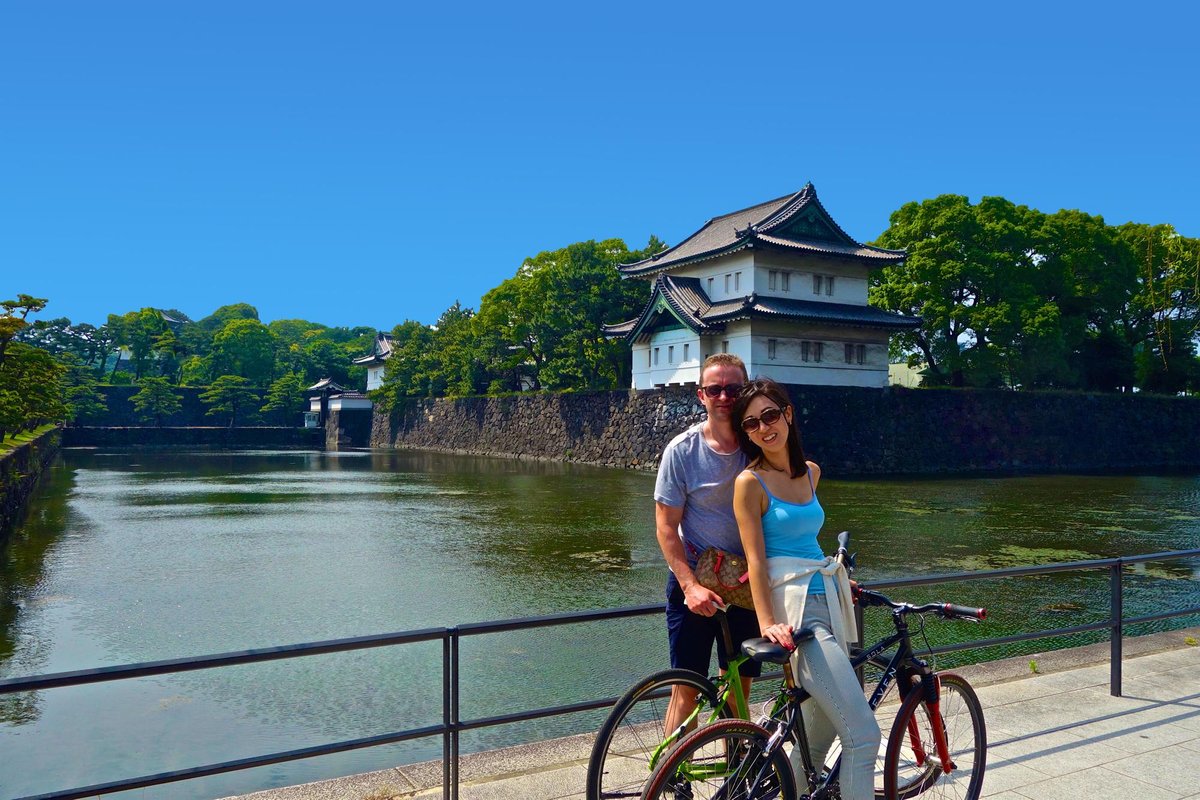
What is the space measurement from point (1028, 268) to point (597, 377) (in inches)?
732

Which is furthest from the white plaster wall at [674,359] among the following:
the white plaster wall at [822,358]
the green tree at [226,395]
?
the green tree at [226,395]

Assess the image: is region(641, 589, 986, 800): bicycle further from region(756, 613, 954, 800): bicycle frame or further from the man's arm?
the man's arm

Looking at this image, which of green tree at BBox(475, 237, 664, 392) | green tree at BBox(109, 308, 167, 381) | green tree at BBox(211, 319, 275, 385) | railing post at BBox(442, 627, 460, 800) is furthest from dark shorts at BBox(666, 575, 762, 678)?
green tree at BBox(109, 308, 167, 381)

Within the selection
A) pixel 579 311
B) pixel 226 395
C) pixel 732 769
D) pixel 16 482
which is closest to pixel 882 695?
pixel 732 769

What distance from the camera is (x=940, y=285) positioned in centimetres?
3419

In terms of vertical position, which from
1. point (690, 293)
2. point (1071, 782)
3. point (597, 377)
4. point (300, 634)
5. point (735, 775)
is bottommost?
point (300, 634)

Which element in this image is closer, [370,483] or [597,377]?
[370,483]

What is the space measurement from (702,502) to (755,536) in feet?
0.98

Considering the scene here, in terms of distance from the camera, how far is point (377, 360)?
202ft

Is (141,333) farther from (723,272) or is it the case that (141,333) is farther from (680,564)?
(680,564)

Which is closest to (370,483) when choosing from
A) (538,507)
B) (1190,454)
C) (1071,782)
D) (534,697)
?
(538,507)

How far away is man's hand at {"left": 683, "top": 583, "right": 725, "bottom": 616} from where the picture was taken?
9.05ft

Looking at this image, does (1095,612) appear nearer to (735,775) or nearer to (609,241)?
(735,775)

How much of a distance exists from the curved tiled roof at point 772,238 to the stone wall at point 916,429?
17.0 feet
